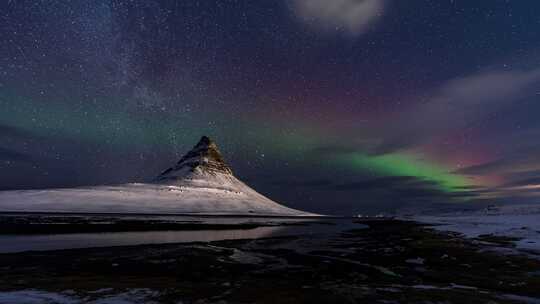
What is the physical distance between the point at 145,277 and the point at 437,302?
11976 millimetres

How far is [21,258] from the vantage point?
19.6 m

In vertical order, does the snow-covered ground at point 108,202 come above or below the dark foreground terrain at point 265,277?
above

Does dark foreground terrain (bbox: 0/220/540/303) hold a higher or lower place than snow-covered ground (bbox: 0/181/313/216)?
lower

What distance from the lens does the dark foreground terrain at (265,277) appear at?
11.9 m

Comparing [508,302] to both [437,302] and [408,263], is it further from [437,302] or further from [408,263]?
[408,263]

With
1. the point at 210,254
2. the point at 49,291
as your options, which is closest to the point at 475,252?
the point at 210,254

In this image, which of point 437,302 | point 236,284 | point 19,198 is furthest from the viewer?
point 19,198

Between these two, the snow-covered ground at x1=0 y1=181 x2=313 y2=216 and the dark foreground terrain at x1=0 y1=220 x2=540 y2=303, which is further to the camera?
the snow-covered ground at x1=0 y1=181 x2=313 y2=216

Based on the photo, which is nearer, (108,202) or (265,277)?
(265,277)

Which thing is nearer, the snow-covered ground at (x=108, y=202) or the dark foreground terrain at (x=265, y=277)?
the dark foreground terrain at (x=265, y=277)

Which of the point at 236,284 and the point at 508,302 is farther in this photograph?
the point at 236,284

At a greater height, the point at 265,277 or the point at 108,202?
the point at 108,202

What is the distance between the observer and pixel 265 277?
15516 mm

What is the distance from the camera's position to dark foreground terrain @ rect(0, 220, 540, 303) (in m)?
11.9
